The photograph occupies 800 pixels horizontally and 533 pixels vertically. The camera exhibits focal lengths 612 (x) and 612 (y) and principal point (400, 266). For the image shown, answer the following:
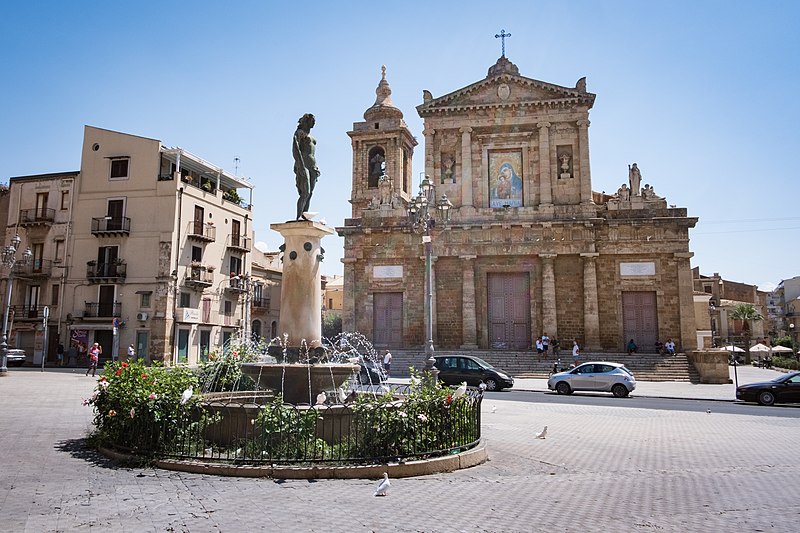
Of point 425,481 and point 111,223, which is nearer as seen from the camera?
point 425,481

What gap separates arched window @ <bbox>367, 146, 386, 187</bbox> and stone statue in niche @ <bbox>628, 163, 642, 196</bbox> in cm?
1992

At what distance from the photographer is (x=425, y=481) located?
7625 mm

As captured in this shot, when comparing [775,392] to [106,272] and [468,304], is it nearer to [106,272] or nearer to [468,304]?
[468,304]

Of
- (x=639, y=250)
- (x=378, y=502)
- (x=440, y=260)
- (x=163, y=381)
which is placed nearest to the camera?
(x=378, y=502)

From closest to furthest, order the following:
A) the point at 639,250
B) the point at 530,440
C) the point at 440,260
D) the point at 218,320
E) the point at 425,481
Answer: the point at 425,481 → the point at 530,440 → the point at 639,250 → the point at 440,260 → the point at 218,320

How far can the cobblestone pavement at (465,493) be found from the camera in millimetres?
5867

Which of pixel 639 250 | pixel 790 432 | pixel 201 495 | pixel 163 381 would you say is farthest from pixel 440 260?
pixel 201 495

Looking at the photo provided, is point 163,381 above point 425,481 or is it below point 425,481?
above

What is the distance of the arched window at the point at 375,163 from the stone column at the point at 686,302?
2371cm

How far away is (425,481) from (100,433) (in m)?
5.14

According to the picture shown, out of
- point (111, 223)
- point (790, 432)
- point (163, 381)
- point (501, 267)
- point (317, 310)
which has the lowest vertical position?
point (790, 432)

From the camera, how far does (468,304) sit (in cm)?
3544

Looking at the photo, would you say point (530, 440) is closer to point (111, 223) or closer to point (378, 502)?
point (378, 502)

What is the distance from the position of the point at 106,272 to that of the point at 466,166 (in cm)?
2309
